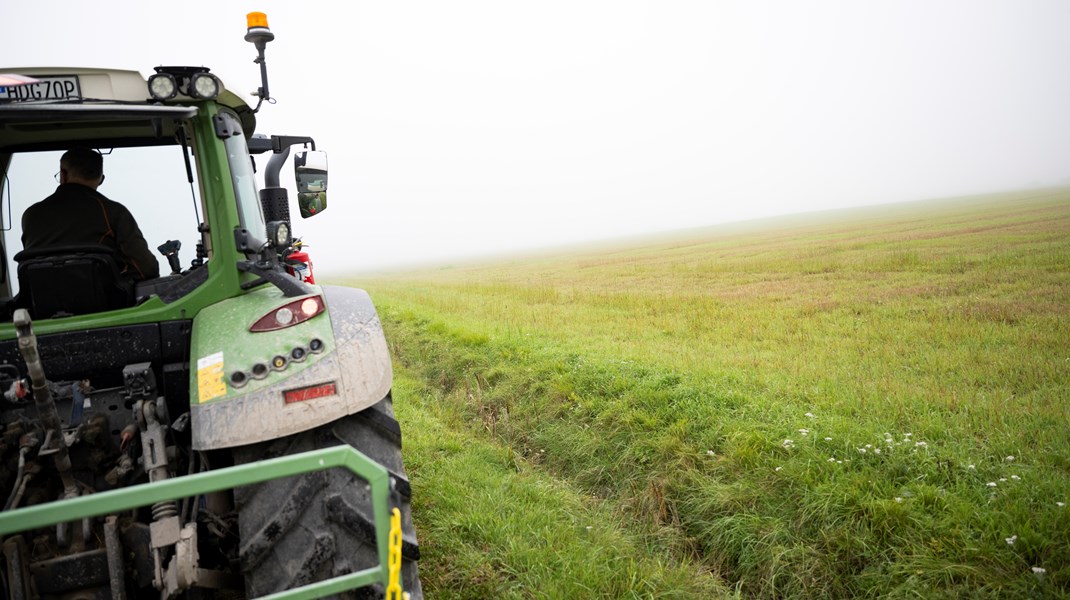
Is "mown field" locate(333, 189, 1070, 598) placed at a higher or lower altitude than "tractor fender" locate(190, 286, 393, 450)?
lower

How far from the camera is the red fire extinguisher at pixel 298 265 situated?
4027 millimetres

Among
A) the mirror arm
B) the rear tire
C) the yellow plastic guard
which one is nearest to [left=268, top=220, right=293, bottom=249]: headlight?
the mirror arm

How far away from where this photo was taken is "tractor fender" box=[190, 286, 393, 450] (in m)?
2.42

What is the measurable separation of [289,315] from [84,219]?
3.94 ft

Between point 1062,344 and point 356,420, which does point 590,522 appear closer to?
point 356,420

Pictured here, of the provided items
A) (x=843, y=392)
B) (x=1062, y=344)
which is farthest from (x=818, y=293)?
(x=843, y=392)

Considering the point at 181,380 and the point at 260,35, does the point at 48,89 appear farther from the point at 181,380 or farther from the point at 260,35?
the point at 181,380

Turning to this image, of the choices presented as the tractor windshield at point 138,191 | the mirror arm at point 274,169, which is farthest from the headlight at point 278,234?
the mirror arm at point 274,169

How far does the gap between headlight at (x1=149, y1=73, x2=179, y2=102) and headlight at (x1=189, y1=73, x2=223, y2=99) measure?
0.25 ft

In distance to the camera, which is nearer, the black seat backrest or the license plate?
the license plate

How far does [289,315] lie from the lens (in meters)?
2.77

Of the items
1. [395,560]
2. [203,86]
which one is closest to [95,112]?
[203,86]

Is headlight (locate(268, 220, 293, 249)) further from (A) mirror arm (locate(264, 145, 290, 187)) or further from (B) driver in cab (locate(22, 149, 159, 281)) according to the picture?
(A) mirror arm (locate(264, 145, 290, 187))

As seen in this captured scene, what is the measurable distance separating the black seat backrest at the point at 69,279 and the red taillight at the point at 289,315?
898 mm
